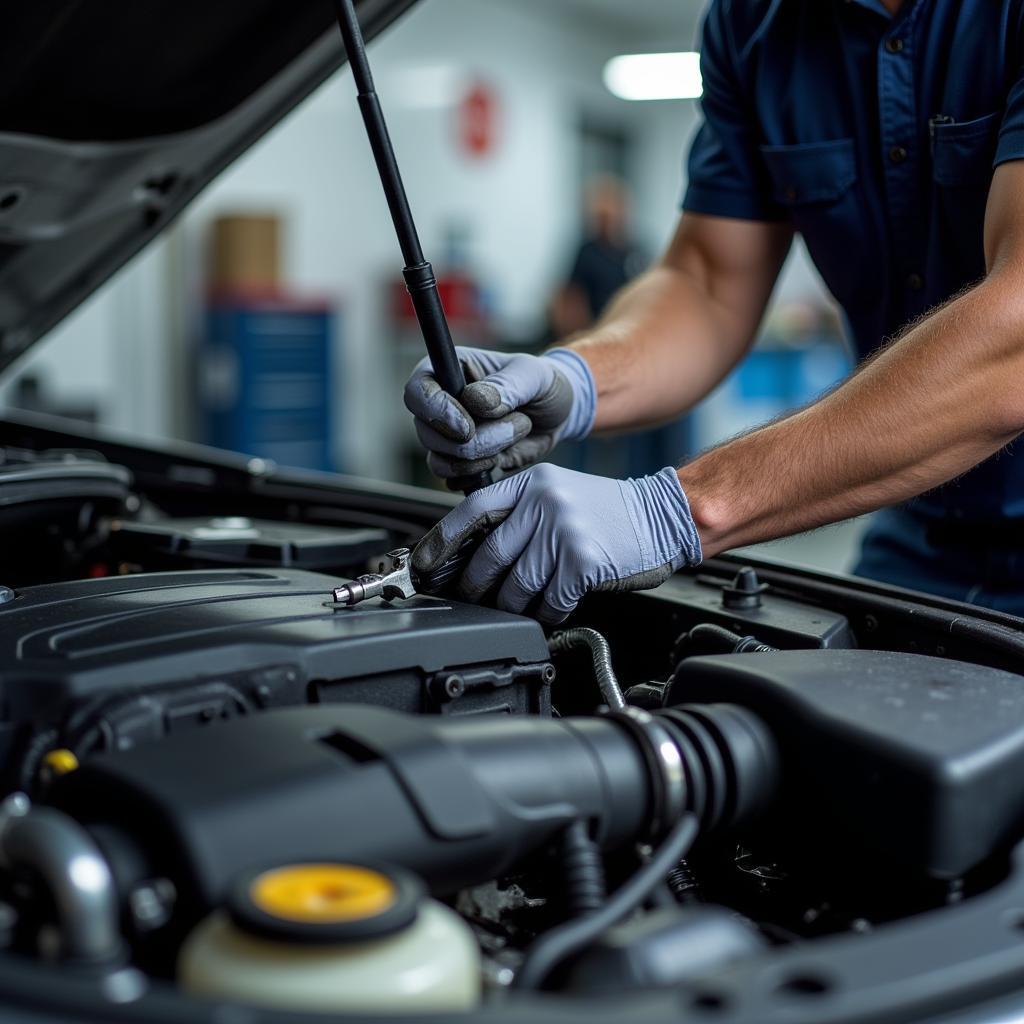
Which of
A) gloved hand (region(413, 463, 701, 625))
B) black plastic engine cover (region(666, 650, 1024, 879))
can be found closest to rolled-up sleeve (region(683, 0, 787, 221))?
gloved hand (region(413, 463, 701, 625))

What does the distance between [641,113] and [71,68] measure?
1006cm

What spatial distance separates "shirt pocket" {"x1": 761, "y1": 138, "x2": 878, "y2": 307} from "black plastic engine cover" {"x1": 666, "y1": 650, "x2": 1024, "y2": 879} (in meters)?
0.80

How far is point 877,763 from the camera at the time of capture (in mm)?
709

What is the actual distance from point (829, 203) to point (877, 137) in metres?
0.09

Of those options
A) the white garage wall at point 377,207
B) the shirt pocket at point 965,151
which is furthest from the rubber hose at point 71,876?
the white garage wall at point 377,207

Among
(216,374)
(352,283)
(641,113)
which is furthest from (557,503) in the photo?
(641,113)

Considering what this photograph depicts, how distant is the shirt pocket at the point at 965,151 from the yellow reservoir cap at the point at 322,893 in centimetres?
108

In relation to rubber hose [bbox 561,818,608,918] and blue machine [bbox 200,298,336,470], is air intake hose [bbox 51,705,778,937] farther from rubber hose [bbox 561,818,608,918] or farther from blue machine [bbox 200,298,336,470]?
blue machine [bbox 200,298,336,470]

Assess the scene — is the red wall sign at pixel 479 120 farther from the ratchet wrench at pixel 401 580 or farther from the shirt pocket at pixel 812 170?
the ratchet wrench at pixel 401 580

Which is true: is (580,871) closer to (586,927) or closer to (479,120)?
(586,927)

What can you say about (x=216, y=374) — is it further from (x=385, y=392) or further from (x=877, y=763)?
(x=877, y=763)

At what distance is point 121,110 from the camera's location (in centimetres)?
147

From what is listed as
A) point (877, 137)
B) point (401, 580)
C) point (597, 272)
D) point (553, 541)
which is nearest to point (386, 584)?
point (401, 580)

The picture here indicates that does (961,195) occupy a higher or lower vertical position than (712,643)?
higher
